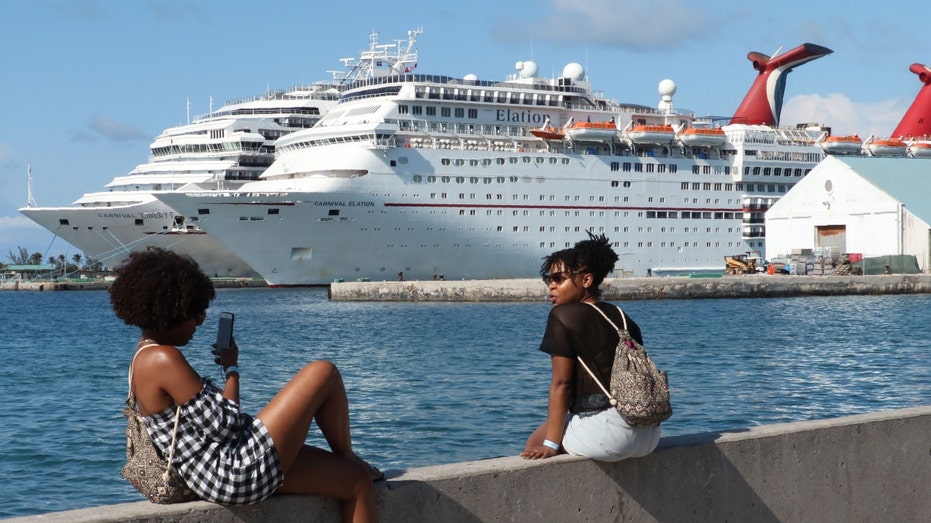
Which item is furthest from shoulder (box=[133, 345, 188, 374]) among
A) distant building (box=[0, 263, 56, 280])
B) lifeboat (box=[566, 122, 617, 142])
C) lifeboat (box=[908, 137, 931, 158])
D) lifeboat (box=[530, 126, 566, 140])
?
distant building (box=[0, 263, 56, 280])

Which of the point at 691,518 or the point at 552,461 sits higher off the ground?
the point at 552,461

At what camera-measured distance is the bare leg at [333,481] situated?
11.8 ft

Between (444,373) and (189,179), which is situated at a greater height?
(189,179)

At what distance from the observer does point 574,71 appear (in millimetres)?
58781

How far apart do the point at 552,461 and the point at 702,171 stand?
54550 millimetres

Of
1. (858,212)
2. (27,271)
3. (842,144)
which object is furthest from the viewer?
(27,271)

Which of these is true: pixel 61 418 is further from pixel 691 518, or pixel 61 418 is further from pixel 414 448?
pixel 691 518

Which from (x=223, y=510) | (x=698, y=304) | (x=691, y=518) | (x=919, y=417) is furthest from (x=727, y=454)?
(x=698, y=304)

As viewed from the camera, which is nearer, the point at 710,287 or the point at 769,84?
the point at 710,287

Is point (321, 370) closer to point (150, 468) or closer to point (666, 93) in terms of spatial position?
point (150, 468)

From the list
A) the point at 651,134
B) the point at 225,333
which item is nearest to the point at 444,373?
the point at 225,333

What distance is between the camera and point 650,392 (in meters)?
4.08

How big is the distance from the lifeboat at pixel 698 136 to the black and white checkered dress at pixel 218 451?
54.4m

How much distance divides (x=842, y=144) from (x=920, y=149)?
490cm
